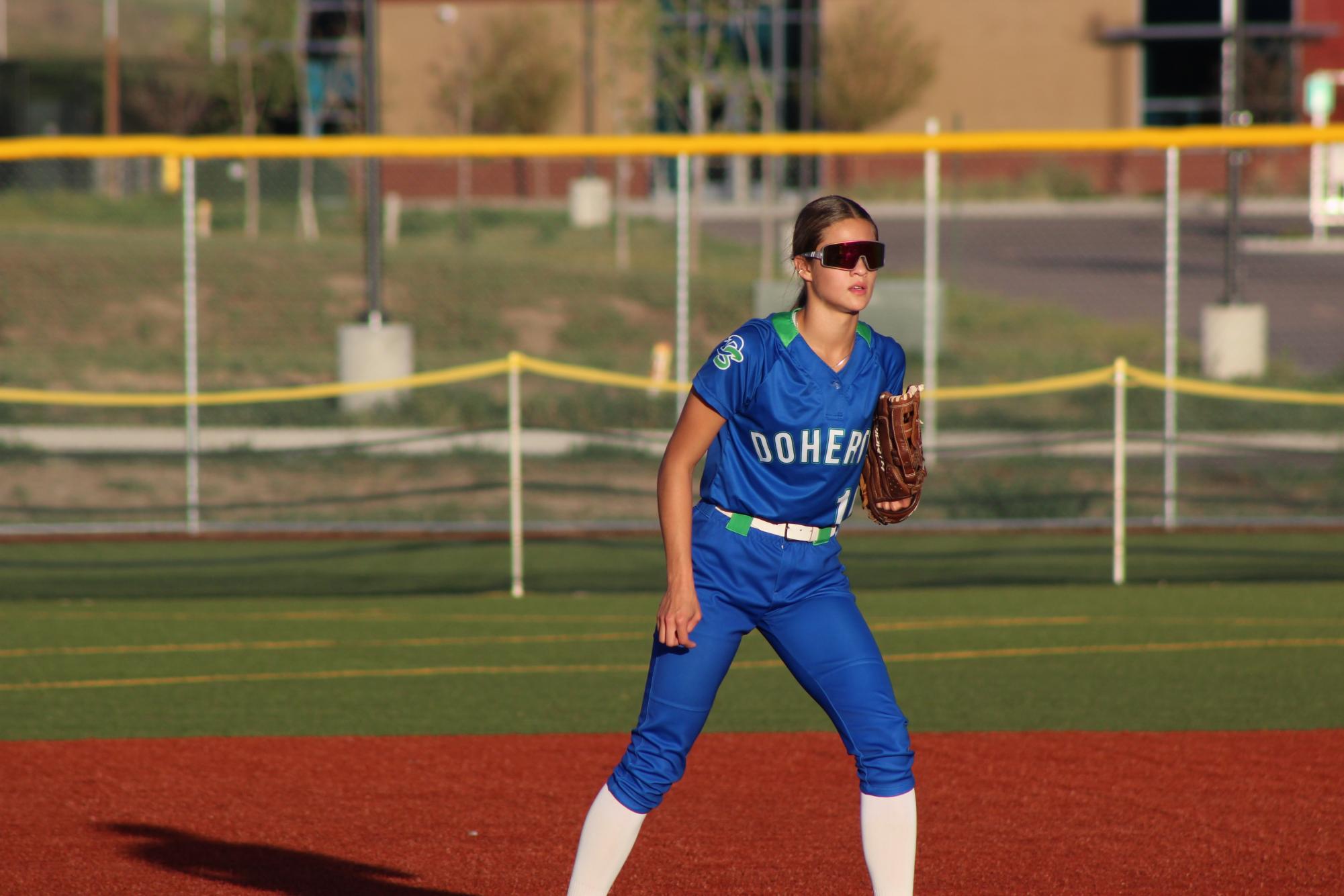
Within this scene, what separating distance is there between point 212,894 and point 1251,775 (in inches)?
154

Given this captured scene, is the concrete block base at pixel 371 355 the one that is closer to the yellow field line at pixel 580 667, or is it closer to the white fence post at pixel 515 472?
the white fence post at pixel 515 472

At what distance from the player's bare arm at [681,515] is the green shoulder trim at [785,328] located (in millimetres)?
275

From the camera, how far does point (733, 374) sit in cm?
427

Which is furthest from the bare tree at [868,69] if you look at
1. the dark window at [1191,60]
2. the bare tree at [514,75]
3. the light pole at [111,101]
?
the light pole at [111,101]

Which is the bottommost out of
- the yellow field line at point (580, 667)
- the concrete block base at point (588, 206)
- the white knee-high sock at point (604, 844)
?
the yellow field line at point (580, 667)

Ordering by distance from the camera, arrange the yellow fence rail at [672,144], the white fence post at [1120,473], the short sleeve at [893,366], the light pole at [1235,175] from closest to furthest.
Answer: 1. the short sleeve at [893,366]
2. the white fence post at [1120,473]
3. the yellow fence rail at [672,144]
4. the light pole at [1235,175]

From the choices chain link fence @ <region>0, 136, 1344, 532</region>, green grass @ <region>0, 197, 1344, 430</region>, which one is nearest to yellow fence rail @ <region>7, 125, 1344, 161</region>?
chain link fence @ <region>0, 136, 1344, 532</region>

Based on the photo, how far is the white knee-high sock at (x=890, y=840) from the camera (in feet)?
14.2

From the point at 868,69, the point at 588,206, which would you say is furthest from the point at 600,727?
the point at 868,69

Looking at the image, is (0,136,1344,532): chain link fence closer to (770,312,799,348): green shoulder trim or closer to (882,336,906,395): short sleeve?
(882,336,906,395): short sleeve

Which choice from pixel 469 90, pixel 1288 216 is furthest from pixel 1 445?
pixel 1288 216

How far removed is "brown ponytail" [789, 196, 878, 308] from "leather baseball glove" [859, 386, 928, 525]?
0.37 meters

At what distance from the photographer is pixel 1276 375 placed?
687 inches

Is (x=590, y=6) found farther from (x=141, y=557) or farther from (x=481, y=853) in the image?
(x=481, y=853)
